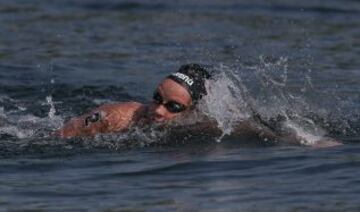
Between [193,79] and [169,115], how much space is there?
0.52m

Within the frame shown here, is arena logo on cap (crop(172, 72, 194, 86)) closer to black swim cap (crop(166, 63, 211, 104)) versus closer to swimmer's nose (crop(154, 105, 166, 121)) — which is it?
black swim cap (crop(166, 63, 211, 104))

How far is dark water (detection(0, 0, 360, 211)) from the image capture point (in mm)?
10406

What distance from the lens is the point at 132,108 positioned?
43.8ft

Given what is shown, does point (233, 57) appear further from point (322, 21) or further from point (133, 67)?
point (322, 21)

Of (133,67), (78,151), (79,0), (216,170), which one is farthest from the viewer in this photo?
(79,0)

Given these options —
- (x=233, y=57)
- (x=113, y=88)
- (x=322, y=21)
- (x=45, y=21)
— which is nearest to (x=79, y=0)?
(x=45, y=21)

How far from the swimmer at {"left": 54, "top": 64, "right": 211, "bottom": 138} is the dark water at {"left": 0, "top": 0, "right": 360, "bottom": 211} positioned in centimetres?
27

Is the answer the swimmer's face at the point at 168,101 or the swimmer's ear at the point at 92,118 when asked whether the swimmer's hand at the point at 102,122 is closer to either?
the swimmer's ear at the point at 92,118

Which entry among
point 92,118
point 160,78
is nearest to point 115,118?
point 92,118

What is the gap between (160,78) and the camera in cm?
1764

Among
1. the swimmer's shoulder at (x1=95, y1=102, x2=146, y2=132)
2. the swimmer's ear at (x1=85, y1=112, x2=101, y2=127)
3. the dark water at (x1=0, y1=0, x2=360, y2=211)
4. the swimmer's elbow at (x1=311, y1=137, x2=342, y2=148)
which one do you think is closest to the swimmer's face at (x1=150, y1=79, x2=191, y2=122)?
the dark water at (x1=0, y1=0, x2=360, y2=211)

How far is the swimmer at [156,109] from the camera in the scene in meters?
12.4

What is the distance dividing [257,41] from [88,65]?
341 cm

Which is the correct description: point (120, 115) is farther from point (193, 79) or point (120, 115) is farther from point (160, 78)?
point (160, 78)
